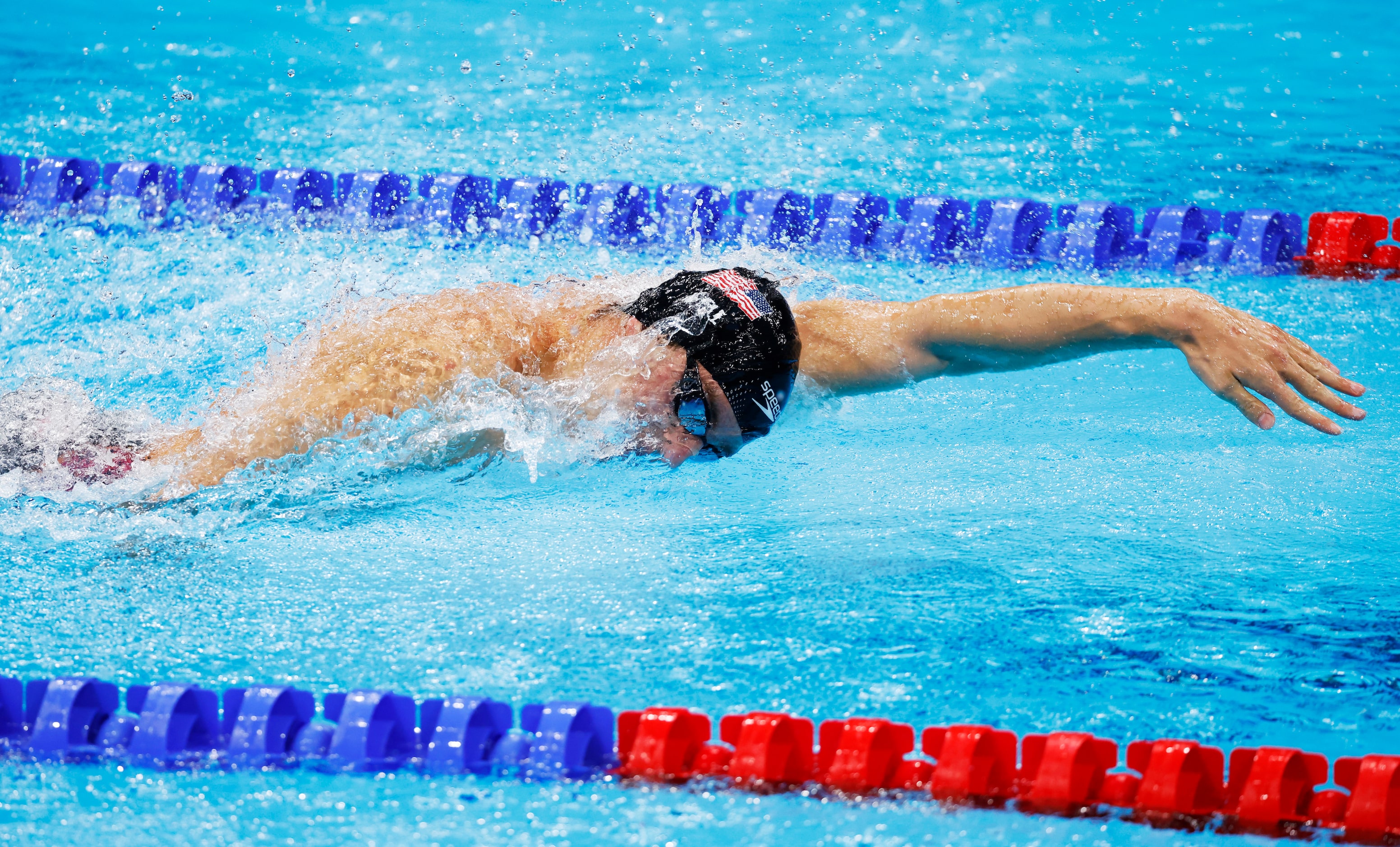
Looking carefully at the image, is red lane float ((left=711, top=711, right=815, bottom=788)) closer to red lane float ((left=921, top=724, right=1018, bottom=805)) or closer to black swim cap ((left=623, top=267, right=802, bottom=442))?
red lane float ((left=921, top=724, right=1018, bottom=805))

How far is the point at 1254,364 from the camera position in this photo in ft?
6.35

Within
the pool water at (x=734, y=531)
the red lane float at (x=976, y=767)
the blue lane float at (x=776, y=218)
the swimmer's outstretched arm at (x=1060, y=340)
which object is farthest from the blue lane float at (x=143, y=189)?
the red lane float at (x=976, y=767)

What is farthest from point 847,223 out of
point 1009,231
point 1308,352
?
point 1308,352

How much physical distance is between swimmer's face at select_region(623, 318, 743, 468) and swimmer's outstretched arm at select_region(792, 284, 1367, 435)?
25cm

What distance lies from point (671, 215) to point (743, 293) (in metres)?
1.89

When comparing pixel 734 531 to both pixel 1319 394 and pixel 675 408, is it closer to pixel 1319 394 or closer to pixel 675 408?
pixel 675 408

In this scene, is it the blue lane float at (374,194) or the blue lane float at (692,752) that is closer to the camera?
the blue lane float at (692,752)

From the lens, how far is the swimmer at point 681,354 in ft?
6.93

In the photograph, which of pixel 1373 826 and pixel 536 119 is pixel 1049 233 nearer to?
pixel 536 119

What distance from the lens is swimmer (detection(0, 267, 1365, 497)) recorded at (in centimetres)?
211

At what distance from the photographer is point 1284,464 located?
2.97m

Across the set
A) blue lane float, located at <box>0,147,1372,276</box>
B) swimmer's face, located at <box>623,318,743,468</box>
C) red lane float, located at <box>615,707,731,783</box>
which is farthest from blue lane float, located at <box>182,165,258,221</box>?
red lane float, located at <box>615,707,731,783</box>

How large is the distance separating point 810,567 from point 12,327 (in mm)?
2395

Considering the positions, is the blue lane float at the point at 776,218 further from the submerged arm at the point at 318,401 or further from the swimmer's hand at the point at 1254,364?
the swimmer's hand at the point at 1254,364
